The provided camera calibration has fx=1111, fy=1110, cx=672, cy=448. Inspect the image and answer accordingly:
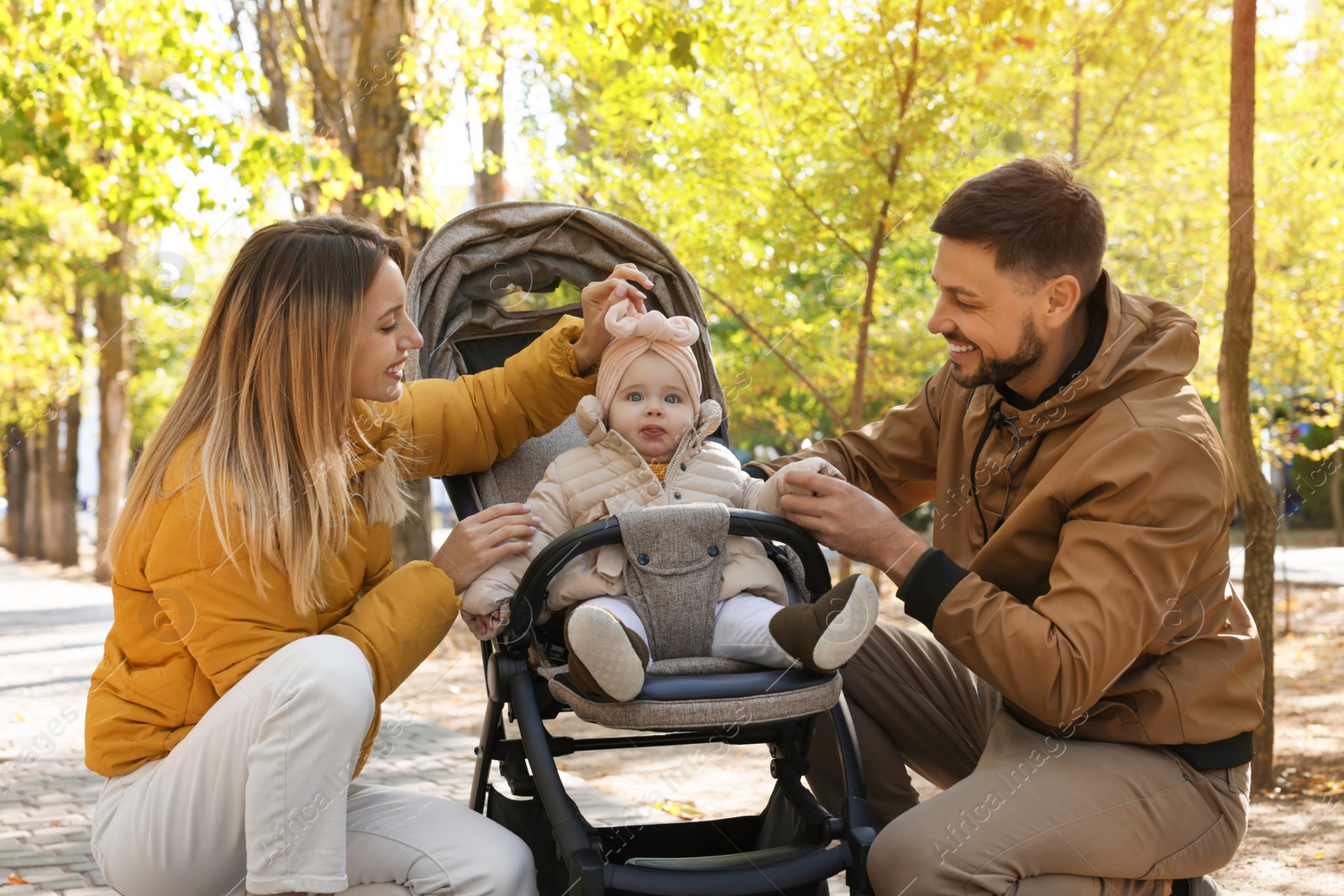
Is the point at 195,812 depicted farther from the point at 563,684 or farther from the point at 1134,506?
the point at 1134,506

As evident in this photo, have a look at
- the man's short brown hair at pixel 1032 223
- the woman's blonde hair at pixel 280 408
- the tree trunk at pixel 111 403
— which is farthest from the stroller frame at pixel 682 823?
the tree trunk at pixel 111 403

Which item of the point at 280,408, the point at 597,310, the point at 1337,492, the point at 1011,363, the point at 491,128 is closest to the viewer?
the point at 280,408

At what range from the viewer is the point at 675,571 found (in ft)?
8.68

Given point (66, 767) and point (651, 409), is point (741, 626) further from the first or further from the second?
point (66, 767)

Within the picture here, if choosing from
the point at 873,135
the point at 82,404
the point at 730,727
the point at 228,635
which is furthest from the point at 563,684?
the point at 82,404

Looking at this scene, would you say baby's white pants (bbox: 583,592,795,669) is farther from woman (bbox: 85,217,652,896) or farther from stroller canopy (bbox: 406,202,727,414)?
stroller canopy (bbox: 406,202,727,414)

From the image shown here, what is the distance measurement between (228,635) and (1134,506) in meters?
1.95

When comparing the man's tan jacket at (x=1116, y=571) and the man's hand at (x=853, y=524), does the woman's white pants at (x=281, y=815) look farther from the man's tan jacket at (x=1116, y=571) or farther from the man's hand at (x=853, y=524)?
A: the man's tan jacket at (x=1116, y=571)

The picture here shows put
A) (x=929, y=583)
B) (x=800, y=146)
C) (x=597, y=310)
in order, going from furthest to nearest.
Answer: (x=800, y=146), (x=597, y=310), (x=929, y=583)

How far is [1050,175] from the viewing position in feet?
9.20

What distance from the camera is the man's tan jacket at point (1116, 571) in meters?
2.39

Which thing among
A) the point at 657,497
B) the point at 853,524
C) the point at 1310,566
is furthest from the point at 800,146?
the point at 1310,566

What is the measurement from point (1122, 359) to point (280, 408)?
6.47ft

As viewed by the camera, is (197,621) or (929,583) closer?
(197,621)
